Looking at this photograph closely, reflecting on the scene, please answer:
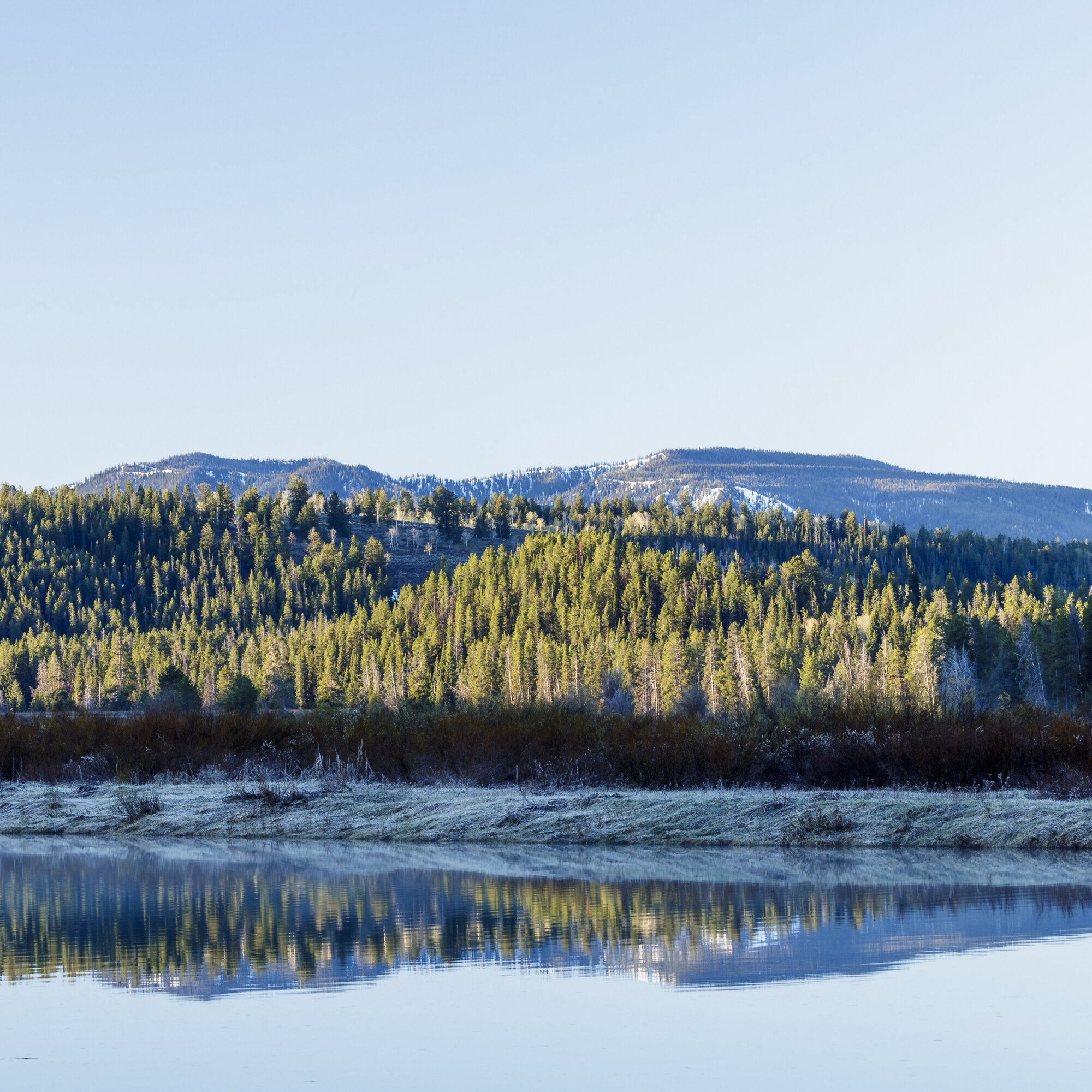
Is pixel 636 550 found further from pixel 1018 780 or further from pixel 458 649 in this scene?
pixel 1018 780

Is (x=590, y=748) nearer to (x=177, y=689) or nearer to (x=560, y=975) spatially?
(x=560, y=975)

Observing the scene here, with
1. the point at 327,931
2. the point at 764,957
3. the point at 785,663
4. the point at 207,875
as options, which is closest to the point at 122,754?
the point at 207,875

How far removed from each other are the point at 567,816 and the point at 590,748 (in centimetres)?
685

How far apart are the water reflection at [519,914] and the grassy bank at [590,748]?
6.87 meters

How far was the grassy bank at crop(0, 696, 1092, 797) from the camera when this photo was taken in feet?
82.6

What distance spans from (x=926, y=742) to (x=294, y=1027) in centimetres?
1818

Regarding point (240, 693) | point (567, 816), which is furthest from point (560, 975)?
point (240, 693)

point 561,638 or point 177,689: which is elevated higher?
point 561,638

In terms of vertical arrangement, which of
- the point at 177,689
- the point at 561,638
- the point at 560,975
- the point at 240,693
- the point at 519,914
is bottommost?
the point at 240,693

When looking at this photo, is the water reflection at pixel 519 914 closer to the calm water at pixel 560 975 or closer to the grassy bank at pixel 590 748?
the calm water at pixel 560 975

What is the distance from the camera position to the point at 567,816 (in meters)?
22.1

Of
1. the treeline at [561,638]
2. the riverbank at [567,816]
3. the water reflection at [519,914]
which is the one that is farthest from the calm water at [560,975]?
the treeline at [561,638]

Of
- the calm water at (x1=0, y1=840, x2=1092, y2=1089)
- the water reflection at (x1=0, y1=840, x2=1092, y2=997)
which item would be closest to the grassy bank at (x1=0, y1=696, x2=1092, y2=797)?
the water reflection at (x1=0, y1=840, x2=1092, y2=997)

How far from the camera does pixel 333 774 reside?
96.7ft
